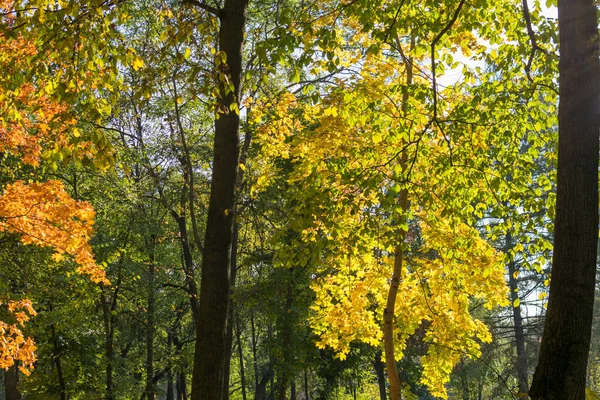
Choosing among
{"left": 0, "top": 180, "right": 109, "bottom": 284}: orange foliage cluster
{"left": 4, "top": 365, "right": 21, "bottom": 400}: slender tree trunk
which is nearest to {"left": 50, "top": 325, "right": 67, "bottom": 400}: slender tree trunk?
{"left": 4, "top": 365, "right": 21, "bottom": 400}: slender tree trunk

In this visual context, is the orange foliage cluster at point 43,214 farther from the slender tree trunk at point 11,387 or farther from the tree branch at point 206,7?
the slender tree trunk at point 11,387

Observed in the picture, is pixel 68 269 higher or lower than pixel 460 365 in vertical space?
higher

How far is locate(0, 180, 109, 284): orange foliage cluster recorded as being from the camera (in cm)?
787

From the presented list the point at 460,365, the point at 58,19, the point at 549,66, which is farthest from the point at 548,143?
the point at 460,365

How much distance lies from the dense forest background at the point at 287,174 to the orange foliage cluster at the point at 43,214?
32mm

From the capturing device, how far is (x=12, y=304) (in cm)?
901

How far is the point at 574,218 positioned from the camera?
129 inches

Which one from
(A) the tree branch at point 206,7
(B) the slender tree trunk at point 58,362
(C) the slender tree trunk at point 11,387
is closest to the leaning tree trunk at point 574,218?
(A) the tree branch at point 206,7

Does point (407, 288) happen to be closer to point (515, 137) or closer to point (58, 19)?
point (515, 137)

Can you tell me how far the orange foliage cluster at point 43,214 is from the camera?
25.8 ft

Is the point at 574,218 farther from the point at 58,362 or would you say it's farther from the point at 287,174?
the point at 58,362

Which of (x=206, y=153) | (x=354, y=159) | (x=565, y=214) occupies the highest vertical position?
(x=206, y=153)

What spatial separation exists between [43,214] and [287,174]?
4727mm

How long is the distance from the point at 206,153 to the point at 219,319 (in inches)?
418
